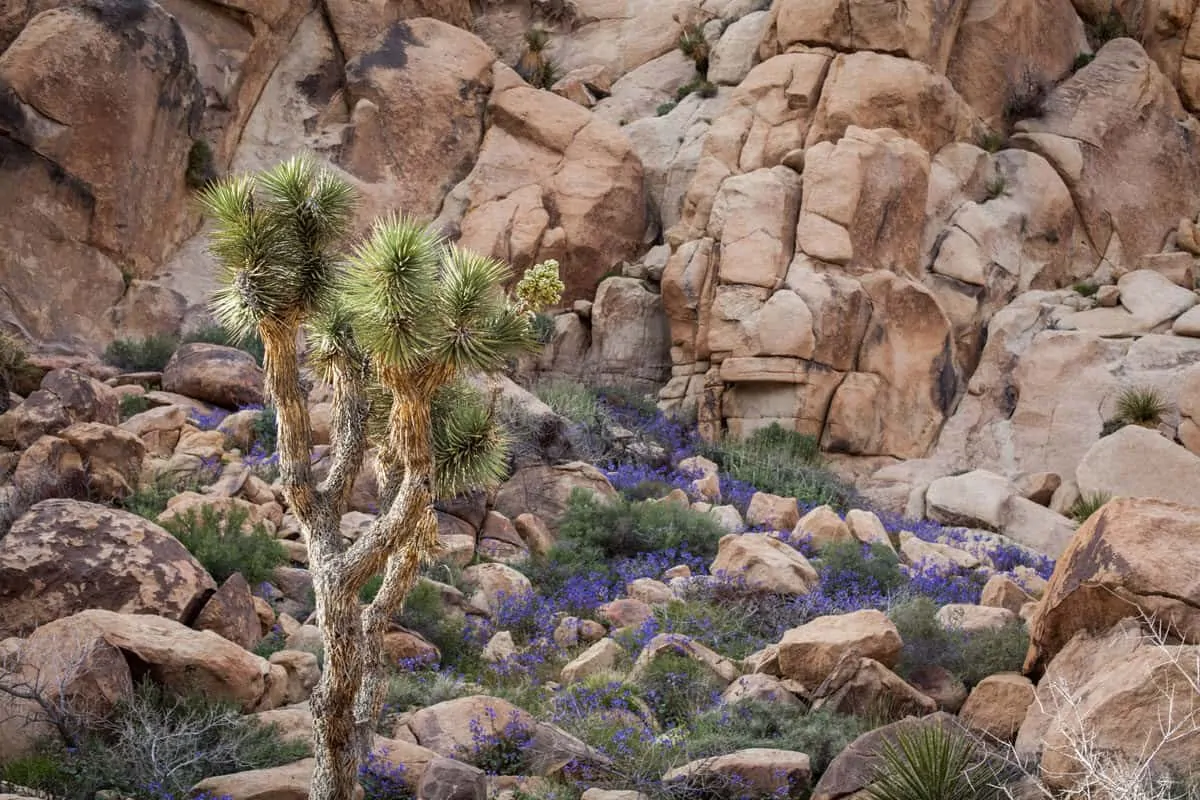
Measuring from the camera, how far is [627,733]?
6.91 m

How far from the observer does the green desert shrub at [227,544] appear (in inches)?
343

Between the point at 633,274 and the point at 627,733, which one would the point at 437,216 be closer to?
the point at 633,274

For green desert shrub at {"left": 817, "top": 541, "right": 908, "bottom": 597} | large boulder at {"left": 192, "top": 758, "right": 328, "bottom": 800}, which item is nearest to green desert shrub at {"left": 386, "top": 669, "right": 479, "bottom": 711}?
large boulder at {"left": 192, "top": 758, "right": 328, "bottom": 800}

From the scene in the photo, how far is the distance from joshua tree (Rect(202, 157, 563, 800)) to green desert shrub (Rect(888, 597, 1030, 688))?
3634 millimetres

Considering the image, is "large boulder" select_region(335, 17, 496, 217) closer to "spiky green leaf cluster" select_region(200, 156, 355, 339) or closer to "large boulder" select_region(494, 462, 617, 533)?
"large boulder" select_region(494, 462, 617, 533)

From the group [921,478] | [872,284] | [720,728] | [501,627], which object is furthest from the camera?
[872,284]

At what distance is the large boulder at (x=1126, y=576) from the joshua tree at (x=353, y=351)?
132 inches

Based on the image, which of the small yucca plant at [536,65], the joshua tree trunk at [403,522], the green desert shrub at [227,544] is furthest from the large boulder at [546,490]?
the small yucca plant at [536,65]

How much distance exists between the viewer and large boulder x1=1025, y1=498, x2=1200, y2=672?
609 cm

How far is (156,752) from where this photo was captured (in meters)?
5.95

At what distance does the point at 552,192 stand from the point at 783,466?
7.41 meters

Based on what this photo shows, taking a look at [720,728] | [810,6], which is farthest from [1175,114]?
[720,728]

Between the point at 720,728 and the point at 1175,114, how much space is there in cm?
2000

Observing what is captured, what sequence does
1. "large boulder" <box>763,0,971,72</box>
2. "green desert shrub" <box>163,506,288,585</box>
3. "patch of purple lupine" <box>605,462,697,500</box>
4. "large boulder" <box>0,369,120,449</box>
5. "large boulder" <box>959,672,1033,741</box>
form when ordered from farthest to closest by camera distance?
"large boulder" <box>763,0,971,72</box> → "patch of purple lupine" <box>605,462,697,500</box> → "large boulder" <box>0,369,120,449</box> → "green desert shrub" <box>163,506,288,585</box> → "large boulder" <box>959,672,1033,741</box>
